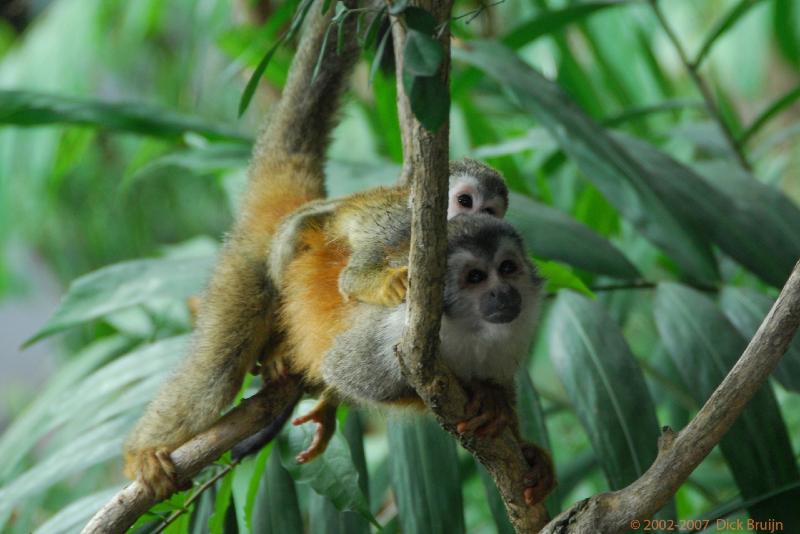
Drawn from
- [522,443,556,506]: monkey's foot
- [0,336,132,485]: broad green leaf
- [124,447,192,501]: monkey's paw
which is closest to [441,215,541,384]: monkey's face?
[522,443,556,506]: monkey's foot

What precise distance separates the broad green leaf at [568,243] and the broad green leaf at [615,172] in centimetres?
12

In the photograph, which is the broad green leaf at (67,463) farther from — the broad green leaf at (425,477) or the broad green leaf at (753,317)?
the broad green leaf at (753,317)

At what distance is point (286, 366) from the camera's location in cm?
209

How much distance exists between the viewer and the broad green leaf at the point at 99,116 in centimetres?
246

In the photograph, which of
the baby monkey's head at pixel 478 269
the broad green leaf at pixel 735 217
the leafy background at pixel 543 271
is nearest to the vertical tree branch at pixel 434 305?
the leafy background at pixel 543 271

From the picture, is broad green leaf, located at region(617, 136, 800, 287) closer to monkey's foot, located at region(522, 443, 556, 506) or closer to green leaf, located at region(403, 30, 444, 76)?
monkey's foot, located at region(522, 443, 556, 506)

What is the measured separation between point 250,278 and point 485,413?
2.61 feet

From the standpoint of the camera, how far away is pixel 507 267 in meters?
1.76

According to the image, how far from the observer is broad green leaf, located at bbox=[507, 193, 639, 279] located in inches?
87.7

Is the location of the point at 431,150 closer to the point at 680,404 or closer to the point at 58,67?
the point at 680,404

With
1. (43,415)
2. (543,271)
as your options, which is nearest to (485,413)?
(543,271)

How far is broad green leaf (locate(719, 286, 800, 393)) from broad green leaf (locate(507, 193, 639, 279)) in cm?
25

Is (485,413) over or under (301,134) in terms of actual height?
under

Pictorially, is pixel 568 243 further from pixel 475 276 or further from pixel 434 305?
pixel 434 305
